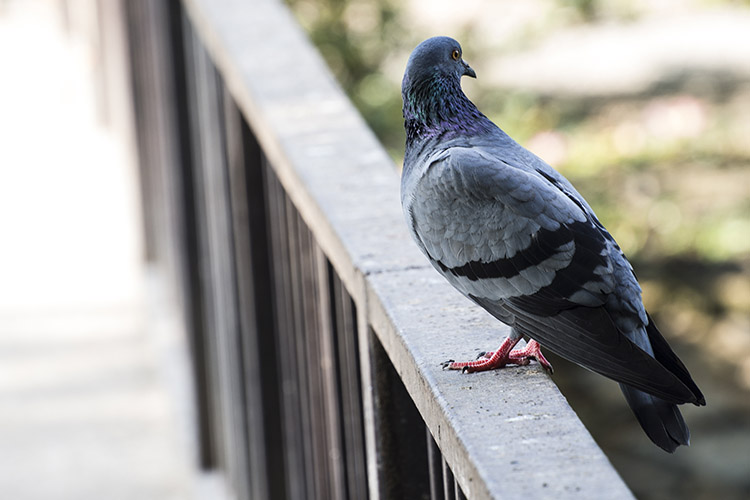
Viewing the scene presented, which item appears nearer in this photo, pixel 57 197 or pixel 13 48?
pixel 57 197

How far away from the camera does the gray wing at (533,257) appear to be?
4.60 ft

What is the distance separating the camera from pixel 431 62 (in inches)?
68.1

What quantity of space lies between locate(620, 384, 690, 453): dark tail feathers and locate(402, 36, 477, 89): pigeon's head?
0.62 metres

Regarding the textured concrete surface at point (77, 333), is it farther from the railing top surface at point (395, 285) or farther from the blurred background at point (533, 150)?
the railing top surface at point (395, 285)

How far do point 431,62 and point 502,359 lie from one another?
A: 558 mm

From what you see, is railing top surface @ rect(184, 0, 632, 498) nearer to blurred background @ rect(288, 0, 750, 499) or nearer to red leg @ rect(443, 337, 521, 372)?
red leg @ rect(443, 337, 521, 372)

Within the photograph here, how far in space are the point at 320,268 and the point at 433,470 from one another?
59 cm

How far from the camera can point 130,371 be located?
15.4 feet

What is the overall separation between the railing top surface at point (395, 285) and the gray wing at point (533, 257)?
0.20 feet

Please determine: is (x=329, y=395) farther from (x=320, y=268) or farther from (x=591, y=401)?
(x=591, y=401)

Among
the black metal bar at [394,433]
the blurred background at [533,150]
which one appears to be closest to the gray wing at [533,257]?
the black metal bar at [394,433]

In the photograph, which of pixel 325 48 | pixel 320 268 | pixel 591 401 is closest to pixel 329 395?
pixel 320 268

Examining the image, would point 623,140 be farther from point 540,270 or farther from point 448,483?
point 448,483

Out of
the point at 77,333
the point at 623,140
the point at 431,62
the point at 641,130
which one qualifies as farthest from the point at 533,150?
the point at 431,62
